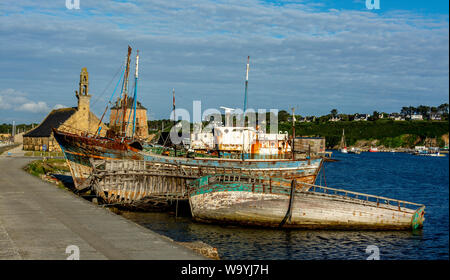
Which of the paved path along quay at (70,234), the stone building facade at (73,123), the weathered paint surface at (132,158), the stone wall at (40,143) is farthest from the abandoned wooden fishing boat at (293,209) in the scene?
the stone wall at (40,143)

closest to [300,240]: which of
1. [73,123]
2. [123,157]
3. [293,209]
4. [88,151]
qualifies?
[293,209]

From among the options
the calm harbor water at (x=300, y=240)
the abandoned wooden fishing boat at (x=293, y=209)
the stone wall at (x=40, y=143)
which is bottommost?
the calm harbor water at (x=300, y=240)

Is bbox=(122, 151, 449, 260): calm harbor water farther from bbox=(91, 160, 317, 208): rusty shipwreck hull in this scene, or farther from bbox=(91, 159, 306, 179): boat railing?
bbox=(91, 159, 306, 179): boat railing

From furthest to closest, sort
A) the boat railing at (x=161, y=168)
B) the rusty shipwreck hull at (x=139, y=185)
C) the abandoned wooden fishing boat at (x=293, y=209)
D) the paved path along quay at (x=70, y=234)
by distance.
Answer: the boat railing at (x=161, y=168) → the rusty shipwreck hull at (x=139, y=185) → the abandoned wooden fishing boat at (x=293, y=209) → the paved path along quay at (x=70, y=234)

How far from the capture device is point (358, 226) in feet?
91.8

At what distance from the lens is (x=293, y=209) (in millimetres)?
27547

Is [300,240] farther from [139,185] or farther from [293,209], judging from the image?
[139,185]

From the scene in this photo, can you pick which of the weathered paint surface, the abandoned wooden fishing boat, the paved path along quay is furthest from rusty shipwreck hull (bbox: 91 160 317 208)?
the paved path along quay

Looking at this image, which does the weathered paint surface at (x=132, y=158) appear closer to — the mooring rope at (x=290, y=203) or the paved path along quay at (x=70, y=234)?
the mooring rope at (x=290, y=203)

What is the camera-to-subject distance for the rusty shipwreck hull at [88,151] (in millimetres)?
38125

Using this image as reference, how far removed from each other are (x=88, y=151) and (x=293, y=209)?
19.0 m

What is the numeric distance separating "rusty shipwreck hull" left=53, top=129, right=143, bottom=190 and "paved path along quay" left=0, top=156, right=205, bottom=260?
12140mm

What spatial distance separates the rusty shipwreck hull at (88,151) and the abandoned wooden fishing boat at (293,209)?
12618mm
